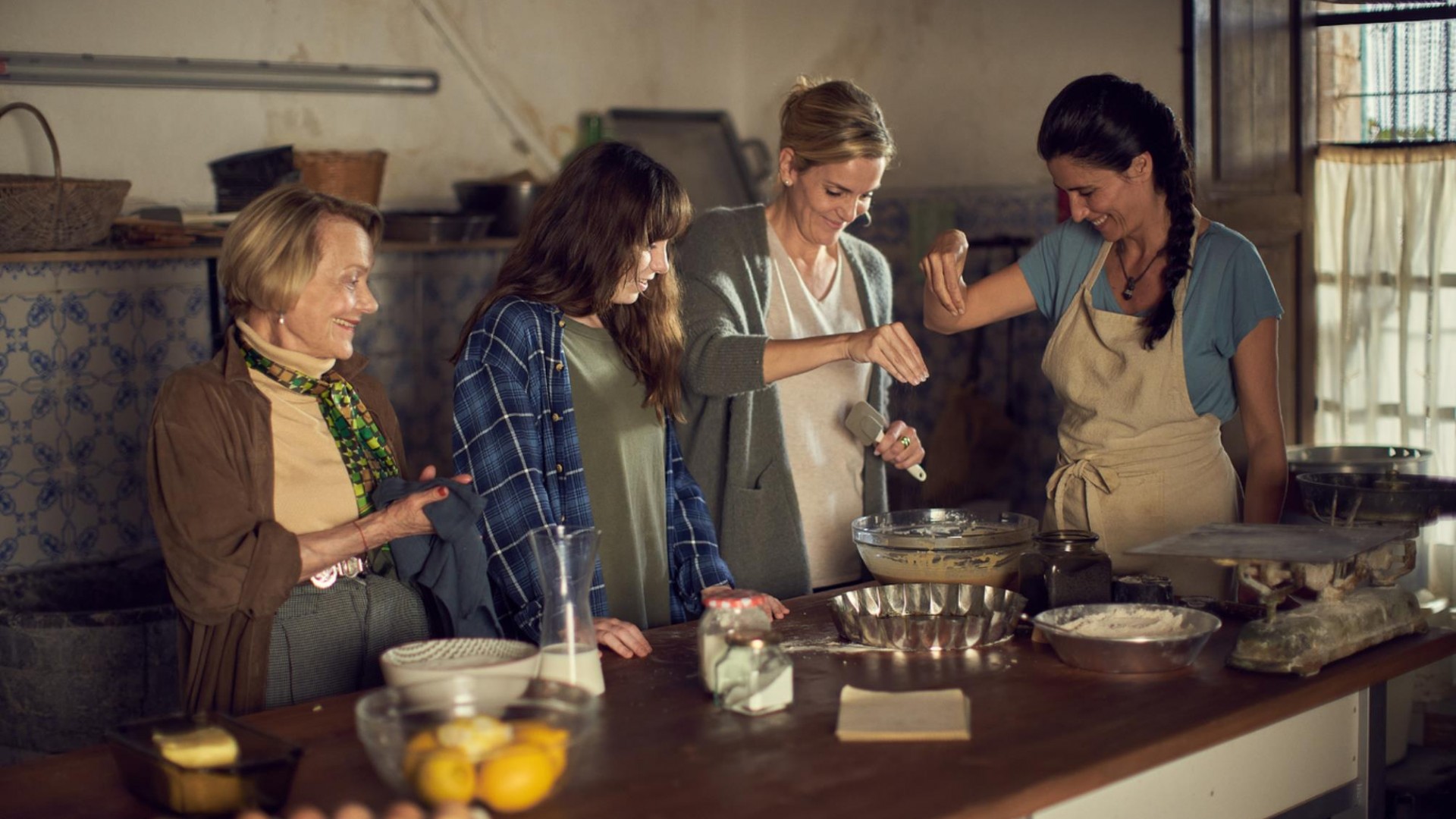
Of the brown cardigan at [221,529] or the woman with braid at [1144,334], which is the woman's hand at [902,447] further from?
the brown cardigan at [221,529]

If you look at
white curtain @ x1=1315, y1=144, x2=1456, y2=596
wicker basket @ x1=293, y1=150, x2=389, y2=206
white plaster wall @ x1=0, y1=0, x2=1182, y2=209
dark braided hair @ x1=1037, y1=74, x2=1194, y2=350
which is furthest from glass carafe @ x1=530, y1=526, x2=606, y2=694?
white plaster wall @ x1=0, y1=0, x2=1182, y2=209

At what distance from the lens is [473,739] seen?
1.77 m

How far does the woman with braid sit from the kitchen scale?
0.25 meters

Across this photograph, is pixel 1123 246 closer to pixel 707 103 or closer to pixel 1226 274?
pixel 1226 274

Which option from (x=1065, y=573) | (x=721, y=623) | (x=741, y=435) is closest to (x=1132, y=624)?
(x=1065, y=573)

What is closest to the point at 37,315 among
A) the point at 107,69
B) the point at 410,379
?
the point at 107,69

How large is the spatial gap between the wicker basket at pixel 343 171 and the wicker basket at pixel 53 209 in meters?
0.67

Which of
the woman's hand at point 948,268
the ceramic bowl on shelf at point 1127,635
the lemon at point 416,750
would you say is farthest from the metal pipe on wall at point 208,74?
the ceramic bowl on shelf at point 1127,635

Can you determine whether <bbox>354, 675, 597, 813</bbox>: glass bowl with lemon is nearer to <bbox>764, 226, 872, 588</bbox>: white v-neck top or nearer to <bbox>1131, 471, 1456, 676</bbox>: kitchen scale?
<bbox>1131, 471, 1456, 676</bbox>: kitchen scale

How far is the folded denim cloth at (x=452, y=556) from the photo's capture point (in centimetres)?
256

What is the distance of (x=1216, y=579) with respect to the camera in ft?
9.34

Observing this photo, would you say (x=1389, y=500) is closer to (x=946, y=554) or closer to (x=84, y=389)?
(x=946, y=554)

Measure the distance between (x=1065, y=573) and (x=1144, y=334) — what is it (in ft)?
2.10

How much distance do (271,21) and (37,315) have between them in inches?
58.5
